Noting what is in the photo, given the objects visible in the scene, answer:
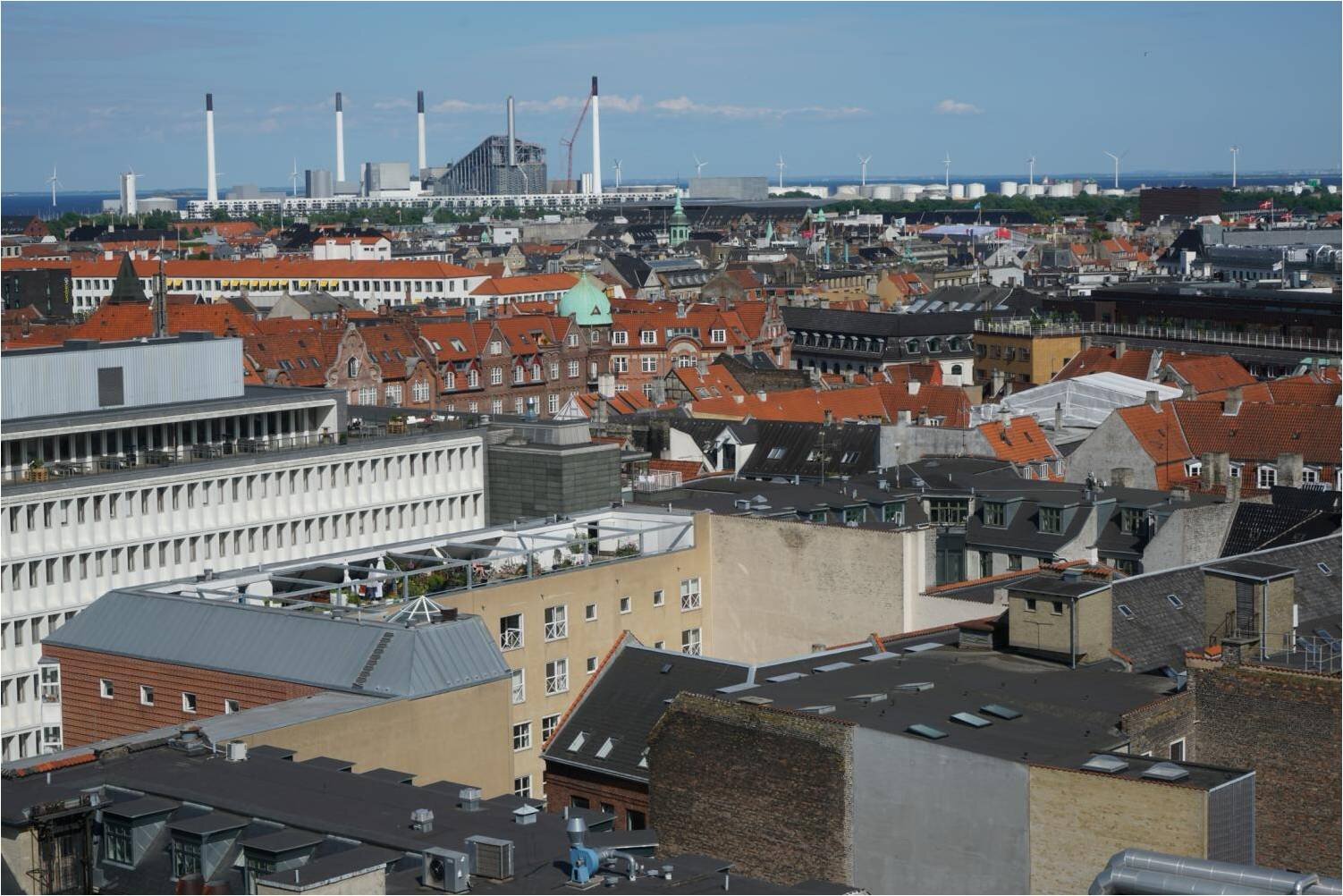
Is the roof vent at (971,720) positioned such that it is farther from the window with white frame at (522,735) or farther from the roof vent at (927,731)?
the window with white frame at (522,735)

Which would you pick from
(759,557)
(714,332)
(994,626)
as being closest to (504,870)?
(994,626)

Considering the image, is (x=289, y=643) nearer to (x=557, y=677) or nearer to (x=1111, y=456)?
(x=557, y=677)

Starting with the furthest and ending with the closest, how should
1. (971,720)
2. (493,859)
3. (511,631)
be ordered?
(511,631) → (971,720) → (493,859)

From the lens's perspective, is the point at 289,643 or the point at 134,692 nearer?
the point at 289,643

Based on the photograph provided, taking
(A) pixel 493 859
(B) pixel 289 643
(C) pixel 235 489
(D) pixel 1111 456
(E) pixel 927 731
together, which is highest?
(C) pixel 235 489

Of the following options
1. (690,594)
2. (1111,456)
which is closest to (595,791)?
(690,594)

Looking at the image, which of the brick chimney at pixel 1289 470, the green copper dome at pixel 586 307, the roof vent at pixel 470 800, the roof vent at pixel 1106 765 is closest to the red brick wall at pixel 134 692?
the roof vent at pixel 470 800

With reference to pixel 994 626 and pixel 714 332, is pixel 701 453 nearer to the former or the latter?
pixel 994 626
